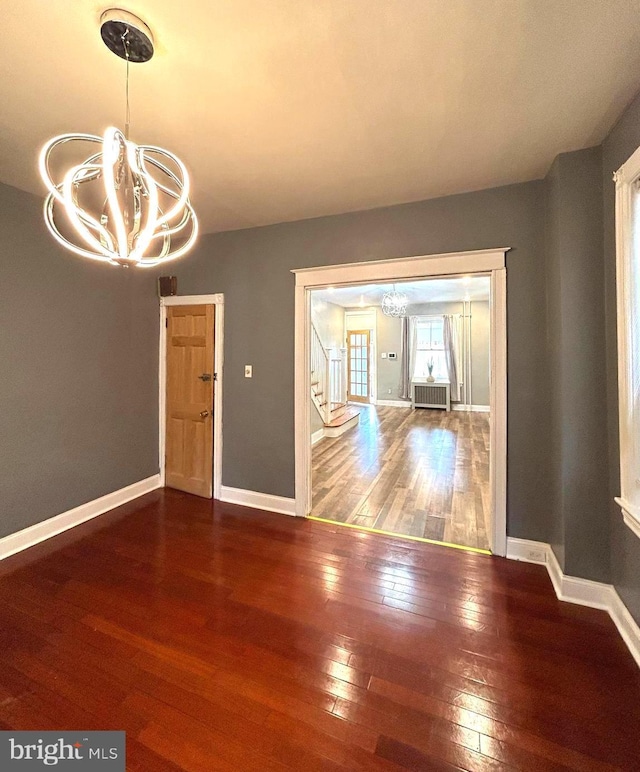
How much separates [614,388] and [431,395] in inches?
270

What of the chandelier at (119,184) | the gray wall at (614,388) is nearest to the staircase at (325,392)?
the gray wall at (614,388)

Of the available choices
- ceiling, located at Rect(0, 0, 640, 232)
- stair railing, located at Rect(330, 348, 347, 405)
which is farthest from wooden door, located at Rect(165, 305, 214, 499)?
stair railing, located at Rect(330, 348, 347, 405)

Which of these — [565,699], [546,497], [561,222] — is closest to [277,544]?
[565,699]

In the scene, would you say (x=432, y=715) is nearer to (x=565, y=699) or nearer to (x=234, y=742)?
(x=565, y=699)

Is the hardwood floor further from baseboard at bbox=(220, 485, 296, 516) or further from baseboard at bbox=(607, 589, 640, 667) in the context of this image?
baseboard at bbox=(607, 589, 640, 667)

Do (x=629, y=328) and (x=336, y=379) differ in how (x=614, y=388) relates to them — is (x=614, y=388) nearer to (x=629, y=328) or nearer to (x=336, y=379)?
(x=629, y=328)

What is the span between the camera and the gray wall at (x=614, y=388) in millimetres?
1597

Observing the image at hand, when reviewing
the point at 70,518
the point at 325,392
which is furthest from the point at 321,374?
the point at 70,518

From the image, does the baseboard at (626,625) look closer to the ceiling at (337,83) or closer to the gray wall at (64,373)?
the ceiling at (337,83)

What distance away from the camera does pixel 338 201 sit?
2566mm

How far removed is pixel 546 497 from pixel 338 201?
2.61 m

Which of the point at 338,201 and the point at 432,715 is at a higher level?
the point at 338,201

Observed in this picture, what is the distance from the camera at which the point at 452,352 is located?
827 cm

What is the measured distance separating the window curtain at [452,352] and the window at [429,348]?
156mm
